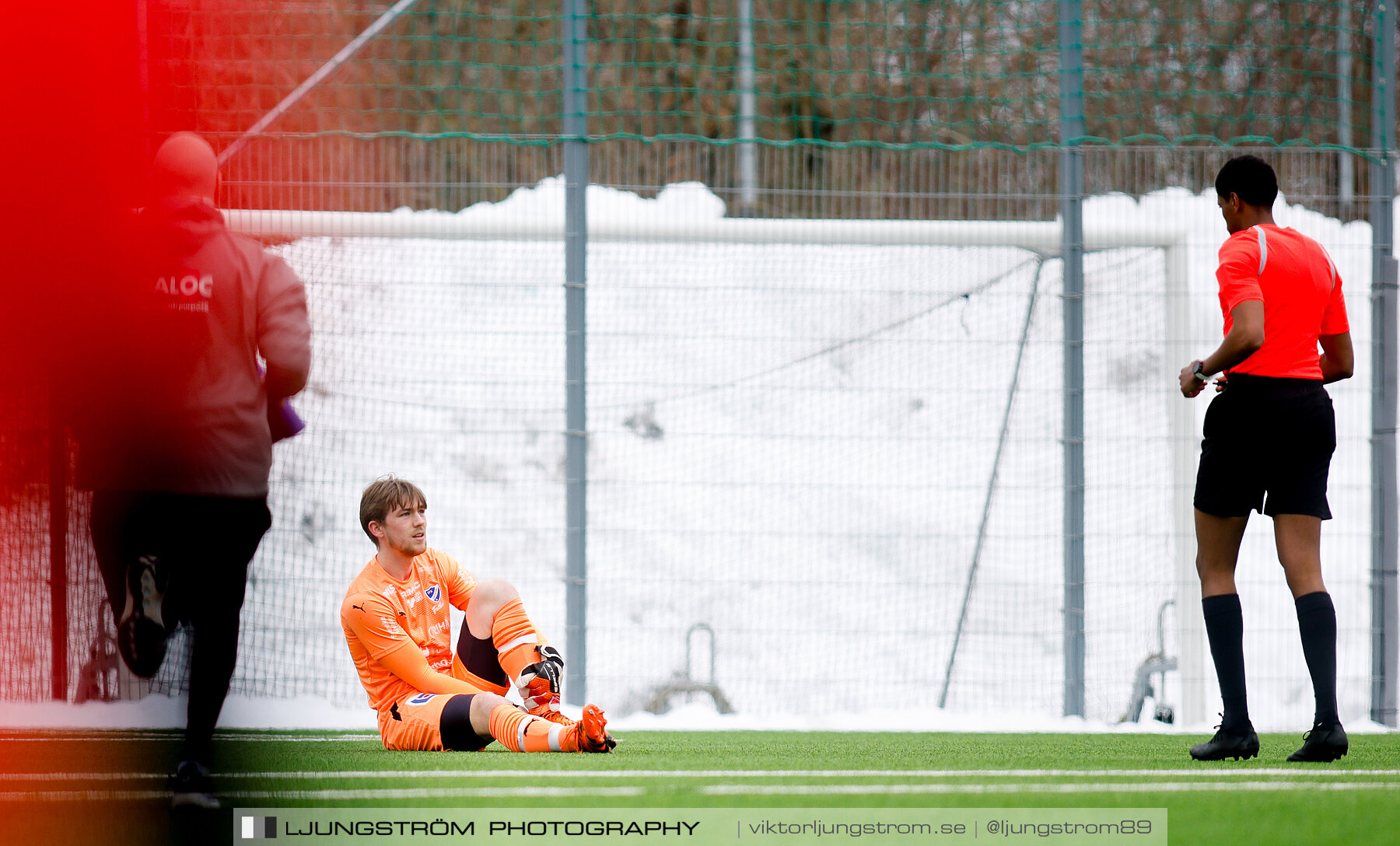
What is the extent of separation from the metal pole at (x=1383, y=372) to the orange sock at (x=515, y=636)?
10.8 feet

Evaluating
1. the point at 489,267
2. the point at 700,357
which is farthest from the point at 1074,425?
the point at 489,267

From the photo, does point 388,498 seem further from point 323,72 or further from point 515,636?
point 323,72

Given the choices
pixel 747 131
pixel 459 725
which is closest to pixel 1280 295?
pixel 459 725

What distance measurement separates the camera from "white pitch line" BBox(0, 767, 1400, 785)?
9.43 ft

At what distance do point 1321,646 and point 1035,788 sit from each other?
38.4 inches

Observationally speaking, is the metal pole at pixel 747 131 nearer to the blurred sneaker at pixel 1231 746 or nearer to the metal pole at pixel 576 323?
the metal pole at pixel 576 323

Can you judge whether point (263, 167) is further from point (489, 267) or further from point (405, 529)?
point (405, 529)

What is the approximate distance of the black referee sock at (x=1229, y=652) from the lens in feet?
10.6

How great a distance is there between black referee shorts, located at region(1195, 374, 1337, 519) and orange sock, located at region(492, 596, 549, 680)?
5.58ft

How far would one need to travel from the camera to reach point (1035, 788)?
276 cm

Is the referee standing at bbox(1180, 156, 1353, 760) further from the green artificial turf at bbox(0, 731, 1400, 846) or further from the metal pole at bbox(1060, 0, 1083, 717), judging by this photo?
the metal pole at bbox(1060, 0, 1083, 717)

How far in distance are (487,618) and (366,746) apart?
0.53 m

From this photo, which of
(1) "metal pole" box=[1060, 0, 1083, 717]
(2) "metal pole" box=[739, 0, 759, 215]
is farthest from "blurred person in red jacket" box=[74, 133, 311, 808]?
→ (1) "metal pole" box=[1060, 0, 1083, 717]

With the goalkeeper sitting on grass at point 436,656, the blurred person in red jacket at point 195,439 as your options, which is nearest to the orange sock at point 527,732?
the goalkeeper sitting on grass at point 436,656
